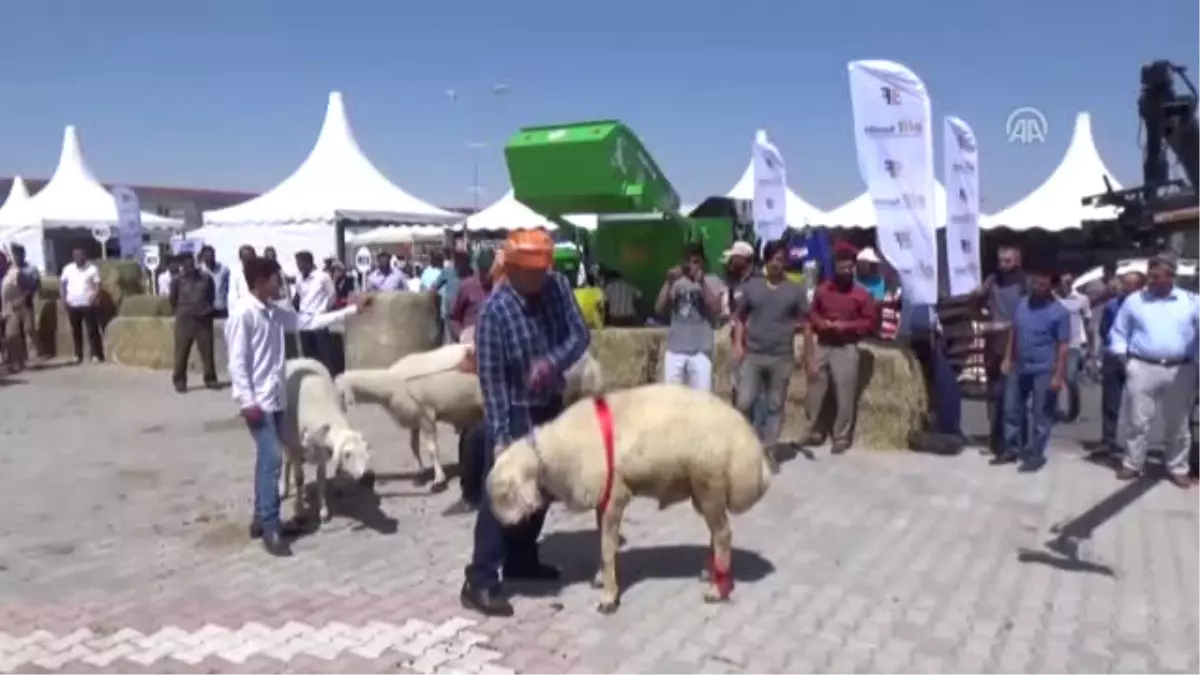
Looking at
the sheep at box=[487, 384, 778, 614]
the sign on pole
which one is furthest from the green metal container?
the sign on pole

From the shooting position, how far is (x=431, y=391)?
342 inches

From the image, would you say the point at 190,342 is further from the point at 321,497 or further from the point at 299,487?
the point at 321,497

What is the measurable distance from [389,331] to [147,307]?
21.0ft

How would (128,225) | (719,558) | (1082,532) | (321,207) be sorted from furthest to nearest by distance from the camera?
(321,207)
(128,225)
(1082,532)
(719,558)

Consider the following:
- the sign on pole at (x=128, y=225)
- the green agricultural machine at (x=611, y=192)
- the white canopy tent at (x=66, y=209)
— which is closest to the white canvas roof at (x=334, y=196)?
the sign on pole at (x=128, y=225)

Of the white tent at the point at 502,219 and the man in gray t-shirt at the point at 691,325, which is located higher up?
the white tent at the point at 502,219

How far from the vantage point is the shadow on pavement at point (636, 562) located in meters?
6.56

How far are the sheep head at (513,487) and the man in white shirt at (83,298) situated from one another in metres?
14.9

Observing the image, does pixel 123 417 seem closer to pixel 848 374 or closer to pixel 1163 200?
pixel 848 374

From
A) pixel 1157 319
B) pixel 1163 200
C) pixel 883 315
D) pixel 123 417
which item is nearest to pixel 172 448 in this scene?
pixel 123 417

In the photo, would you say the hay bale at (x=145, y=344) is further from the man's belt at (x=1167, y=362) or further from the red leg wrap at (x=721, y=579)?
the man's belt at (x=1167, y=362)

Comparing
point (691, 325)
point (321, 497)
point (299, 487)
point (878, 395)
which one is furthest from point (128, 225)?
point (878, 395)

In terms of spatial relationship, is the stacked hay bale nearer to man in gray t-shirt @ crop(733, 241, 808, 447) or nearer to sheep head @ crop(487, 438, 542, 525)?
man in gray t-shirt @ crop(733, 241, 808, 447)

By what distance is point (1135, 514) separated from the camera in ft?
27.2
